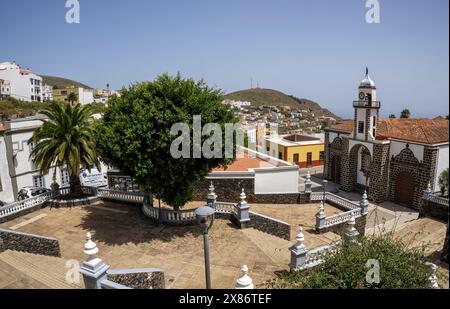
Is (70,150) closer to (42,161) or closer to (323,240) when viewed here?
(42,161)

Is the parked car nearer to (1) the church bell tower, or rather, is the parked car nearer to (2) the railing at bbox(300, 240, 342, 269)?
(2) the railing at bbox(300, 240, 342, 269)

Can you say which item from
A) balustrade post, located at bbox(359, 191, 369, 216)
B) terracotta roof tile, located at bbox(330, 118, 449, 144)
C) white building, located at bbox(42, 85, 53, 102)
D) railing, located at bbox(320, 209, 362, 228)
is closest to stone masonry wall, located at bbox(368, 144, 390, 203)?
terracotta roof tile, located at bbox(330, 118, 449, 144)

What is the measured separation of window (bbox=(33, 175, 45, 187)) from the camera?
90.1 feet

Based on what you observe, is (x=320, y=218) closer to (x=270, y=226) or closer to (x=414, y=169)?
(x=270, y=226)

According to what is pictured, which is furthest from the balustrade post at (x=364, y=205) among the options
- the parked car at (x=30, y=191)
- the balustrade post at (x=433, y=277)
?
the parked car at (x=30, y=191)

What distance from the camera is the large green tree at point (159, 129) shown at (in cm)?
1362

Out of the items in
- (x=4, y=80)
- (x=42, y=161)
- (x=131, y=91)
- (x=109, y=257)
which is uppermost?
(x=4, y=80)

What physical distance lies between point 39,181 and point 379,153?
30380 millimetres

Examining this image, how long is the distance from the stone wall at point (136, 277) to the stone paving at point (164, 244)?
2.85ft

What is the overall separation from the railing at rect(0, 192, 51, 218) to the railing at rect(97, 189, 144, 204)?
10.3 ft

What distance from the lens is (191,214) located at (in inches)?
648

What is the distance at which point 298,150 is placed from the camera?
39281mm
